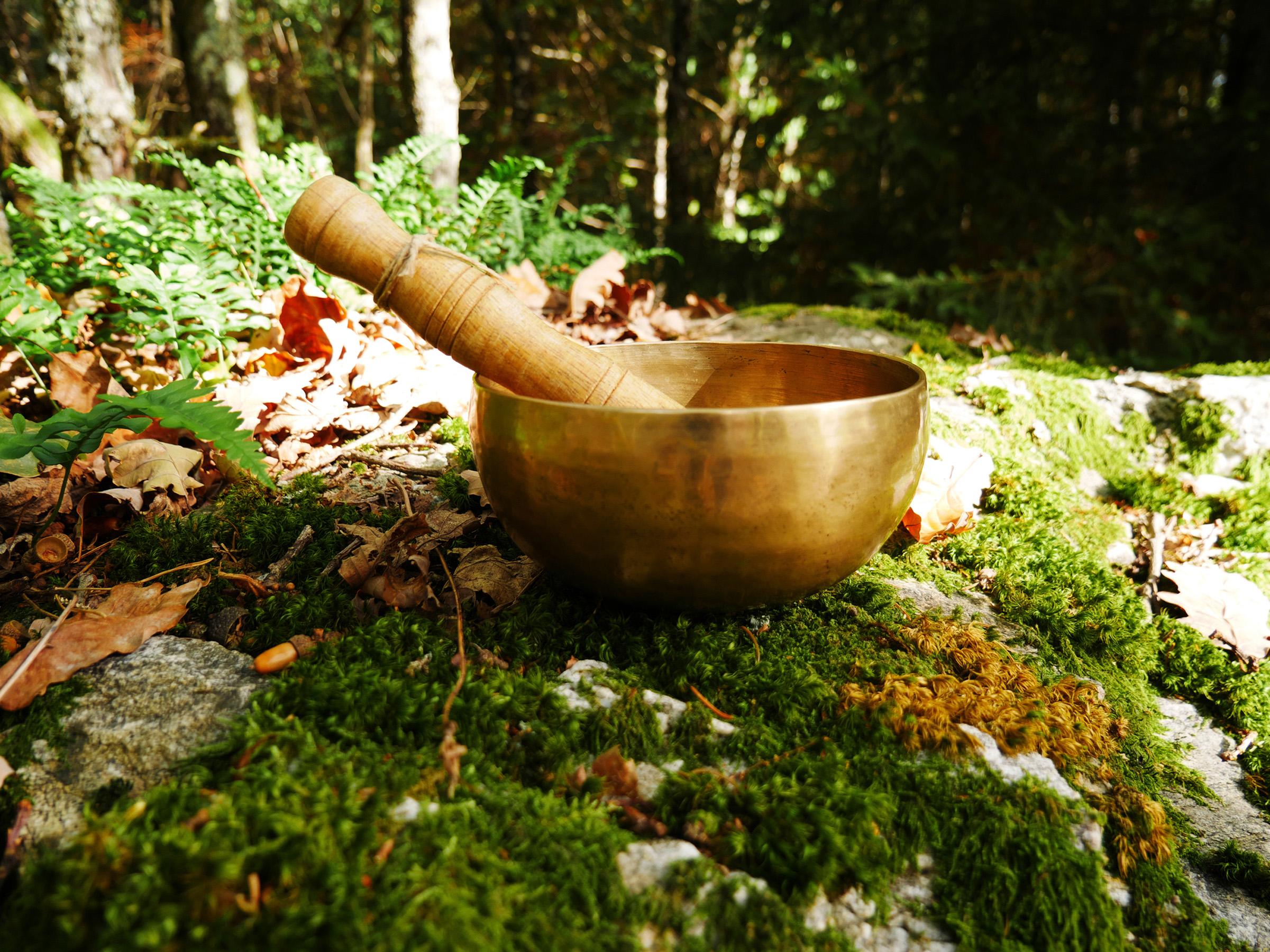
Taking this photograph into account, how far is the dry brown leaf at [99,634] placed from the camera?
1441 millimetres

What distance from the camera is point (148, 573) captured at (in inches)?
76.0

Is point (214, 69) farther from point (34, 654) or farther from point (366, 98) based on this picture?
point (34, 654)

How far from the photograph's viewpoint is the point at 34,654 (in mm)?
1438

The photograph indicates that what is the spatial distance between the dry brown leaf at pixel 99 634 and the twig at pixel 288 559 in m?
0.16

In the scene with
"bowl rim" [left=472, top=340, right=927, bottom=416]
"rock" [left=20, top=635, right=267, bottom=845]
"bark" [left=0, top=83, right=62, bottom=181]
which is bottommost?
"rock" [left=20, top=635, right=267, bottom=845]

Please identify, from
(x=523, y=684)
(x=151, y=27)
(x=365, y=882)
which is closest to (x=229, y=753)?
(x=365, y=882)

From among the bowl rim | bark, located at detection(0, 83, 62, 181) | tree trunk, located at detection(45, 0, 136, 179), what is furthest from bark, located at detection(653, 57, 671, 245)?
the bowl rim

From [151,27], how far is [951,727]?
55.7ft

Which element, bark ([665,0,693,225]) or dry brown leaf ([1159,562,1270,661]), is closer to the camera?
dry brown leaf ([1159,562,1270,661])

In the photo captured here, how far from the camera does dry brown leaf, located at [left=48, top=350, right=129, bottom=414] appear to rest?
264 centimetres

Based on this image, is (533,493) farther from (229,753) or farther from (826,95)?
(826,95)

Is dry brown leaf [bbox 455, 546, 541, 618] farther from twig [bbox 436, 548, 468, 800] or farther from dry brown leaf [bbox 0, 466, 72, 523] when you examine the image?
dry brown leaf [bbox 0, 466, 72, 523]

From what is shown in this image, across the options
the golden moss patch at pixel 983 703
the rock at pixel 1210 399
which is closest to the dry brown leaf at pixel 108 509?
the golden moss patch at pixel 983 703

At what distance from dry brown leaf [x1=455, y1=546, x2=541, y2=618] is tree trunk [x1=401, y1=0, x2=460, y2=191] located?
3437 millimetres
